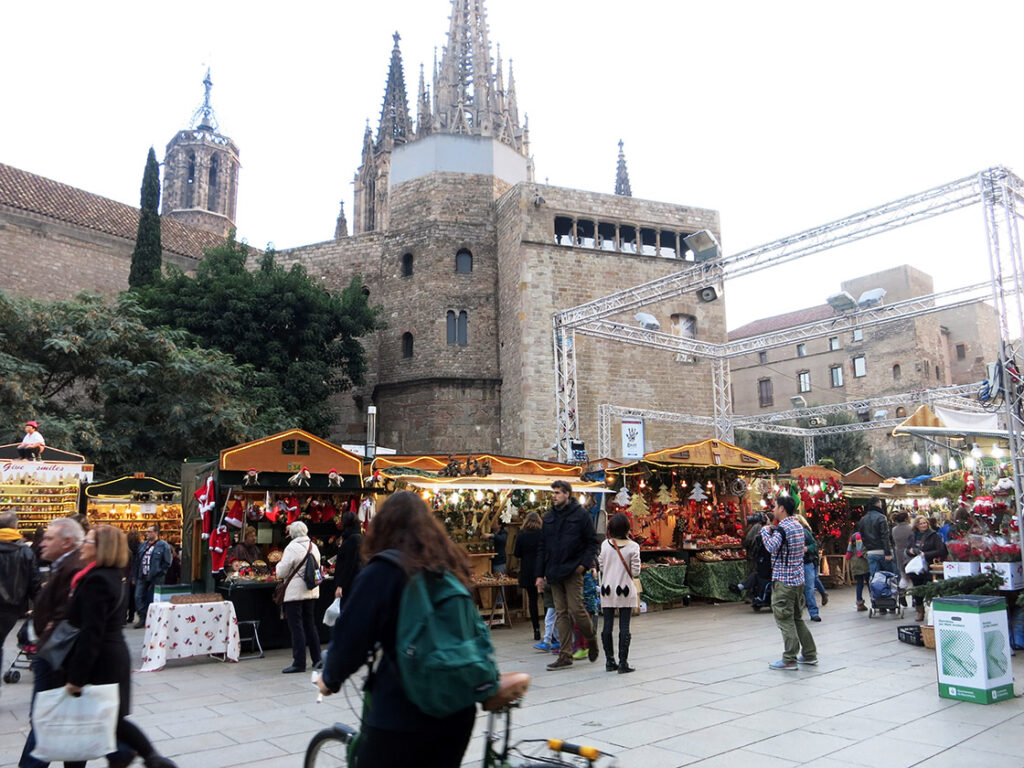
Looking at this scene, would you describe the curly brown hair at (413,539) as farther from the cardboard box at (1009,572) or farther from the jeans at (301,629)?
the cardboard box at (1009,572)

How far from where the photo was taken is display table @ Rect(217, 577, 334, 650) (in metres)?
8.36

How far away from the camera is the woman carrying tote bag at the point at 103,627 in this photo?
11.0 ft

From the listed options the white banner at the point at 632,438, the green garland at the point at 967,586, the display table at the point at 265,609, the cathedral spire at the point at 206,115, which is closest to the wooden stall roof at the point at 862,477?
the white banner at the point at 632,438

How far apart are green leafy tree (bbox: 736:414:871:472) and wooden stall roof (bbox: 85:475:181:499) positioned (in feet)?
83.5

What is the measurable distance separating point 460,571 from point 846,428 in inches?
934

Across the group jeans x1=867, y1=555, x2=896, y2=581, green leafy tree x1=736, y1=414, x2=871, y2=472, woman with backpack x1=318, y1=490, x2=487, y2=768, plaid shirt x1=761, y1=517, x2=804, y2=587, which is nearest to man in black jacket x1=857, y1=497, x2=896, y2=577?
jeans x1=867, y1=555, x2=896, y2=581

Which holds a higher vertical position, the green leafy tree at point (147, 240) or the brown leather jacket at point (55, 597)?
the green leafy tree at point (147, 240)

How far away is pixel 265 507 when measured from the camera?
9820 mm

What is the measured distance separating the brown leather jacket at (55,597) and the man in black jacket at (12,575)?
2.15 metres

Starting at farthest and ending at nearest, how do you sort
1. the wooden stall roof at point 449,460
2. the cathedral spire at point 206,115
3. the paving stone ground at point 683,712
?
the cathedral spire at point 206,115 → the wooden stall roof at point 449,460 → the paving stone ground at point 683,712

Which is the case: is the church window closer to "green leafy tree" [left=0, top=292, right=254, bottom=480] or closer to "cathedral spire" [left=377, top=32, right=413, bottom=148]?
"green leafy tree" [left=0, top=292, right=254, bottom=480]

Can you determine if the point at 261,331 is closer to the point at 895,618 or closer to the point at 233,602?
the point at 233,602

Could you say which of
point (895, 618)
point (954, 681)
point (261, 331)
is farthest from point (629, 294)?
point (954, 681)

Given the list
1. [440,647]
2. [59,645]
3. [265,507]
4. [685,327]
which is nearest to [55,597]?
[59,645]
